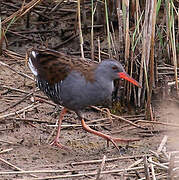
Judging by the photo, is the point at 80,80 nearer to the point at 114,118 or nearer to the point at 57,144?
the point at 57,144

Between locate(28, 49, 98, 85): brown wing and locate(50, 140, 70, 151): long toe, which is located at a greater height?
locate(28, 49, 98, 85): brown wing

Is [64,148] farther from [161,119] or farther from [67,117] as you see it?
[161,119]

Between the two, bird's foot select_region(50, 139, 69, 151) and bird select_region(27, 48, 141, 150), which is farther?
bird's foot select_region(50, 139, 69, 151)

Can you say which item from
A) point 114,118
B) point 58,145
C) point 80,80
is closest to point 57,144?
point 58,145

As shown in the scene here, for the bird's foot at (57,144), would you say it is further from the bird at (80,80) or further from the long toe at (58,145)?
the bird at (80,80)

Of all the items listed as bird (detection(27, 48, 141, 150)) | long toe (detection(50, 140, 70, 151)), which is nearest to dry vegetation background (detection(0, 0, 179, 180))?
long toe (detection(50, 140, 70, 151))

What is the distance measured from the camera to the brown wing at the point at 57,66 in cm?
499

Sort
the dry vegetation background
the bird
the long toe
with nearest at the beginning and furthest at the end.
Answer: the dry vegetation background < the bird < the long toe

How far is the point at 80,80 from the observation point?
16.1 ft

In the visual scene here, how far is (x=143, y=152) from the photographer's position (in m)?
5.07

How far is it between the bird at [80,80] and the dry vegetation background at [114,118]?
1.26ft

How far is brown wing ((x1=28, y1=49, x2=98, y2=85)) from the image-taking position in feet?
16.4

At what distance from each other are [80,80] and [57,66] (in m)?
0.31

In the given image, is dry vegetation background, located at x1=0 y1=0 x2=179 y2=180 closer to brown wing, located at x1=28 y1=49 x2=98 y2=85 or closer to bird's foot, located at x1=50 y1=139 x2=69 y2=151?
bird's foot, located at x1=50 y1=139 x2=69 y2=151
